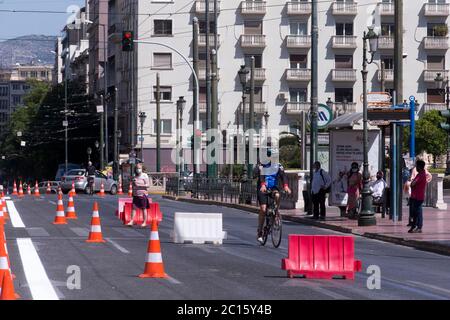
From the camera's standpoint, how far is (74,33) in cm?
15725

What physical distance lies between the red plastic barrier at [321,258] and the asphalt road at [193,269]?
252mm

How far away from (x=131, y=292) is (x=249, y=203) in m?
29.8

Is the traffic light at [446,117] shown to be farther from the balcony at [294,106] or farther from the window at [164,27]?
the window at [164,27]

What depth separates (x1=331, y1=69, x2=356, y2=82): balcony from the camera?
82625 mm

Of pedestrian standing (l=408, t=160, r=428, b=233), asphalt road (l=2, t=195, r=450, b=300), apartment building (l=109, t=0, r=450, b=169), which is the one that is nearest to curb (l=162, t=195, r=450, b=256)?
asphalt road (l=2, t=195, r=450, b=300)

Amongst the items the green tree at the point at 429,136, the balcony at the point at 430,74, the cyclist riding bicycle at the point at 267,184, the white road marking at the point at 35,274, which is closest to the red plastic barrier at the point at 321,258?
the white road marking at the point at 35,274

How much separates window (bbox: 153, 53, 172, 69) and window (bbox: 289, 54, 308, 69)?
9.26 m

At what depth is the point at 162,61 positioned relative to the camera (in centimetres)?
8425

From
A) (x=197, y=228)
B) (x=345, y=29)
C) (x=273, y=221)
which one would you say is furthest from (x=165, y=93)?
(x=273, y=221)

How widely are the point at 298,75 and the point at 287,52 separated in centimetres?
197

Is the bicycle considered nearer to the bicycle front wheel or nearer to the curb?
the bicycle front wheel

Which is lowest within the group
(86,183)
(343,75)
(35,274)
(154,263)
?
(35,274)

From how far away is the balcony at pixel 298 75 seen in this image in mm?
82688

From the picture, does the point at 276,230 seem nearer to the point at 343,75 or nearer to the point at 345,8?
the point at 343,75
